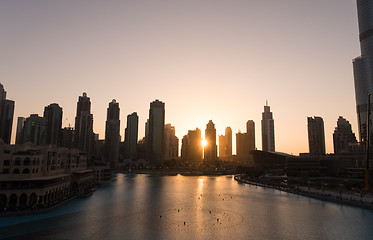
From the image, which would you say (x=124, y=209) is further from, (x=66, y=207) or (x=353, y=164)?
(x=353, y=164)

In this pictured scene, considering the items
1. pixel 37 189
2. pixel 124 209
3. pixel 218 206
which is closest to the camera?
pixel 37 189

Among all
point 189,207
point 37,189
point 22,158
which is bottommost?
point 189,207

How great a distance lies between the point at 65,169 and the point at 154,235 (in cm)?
6021

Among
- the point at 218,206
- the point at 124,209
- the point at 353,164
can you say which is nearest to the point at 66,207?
the point at 124,209

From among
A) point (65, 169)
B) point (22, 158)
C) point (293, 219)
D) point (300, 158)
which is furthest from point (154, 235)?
point (300, 158)

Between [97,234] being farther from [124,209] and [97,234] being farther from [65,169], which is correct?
[65,169]

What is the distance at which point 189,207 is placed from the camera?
76.1 meters

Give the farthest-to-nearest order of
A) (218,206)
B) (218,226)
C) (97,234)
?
(218,206)
(218,226)
(97,234)

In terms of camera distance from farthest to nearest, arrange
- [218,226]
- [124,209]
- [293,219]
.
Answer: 1. [124,209]
2. [293,219]
3. [218,226]

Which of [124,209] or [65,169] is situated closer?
[124,209]

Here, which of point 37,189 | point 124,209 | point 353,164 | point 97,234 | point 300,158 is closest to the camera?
point 97,234

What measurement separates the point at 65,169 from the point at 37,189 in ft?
99.9

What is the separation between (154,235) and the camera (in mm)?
47906

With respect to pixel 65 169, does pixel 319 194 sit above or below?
below
